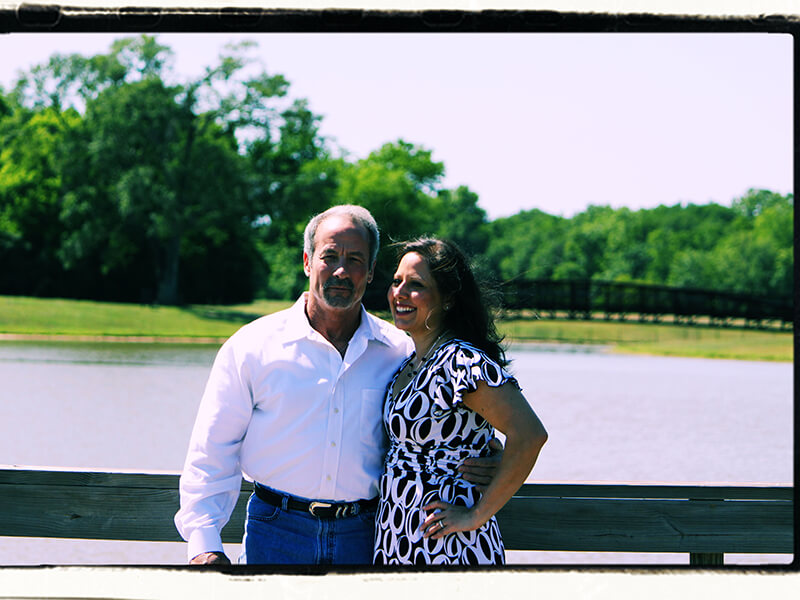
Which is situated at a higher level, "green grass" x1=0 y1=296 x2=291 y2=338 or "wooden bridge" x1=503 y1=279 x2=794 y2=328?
"wooden bridge" x1=503 y1=279 x2=794 y2=328

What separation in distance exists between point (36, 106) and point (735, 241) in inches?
1994

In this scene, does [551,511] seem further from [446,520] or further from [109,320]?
[109,320]

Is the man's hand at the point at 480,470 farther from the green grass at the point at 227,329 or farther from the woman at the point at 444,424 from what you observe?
the green grass at the point at 227,329

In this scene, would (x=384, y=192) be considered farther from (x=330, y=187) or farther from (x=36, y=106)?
(x=36, y=106)

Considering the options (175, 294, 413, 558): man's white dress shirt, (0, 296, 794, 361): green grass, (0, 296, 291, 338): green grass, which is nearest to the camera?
(175, 294, 413, 558): man's white dress shirt

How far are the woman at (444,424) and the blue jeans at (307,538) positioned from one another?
0.30 ft

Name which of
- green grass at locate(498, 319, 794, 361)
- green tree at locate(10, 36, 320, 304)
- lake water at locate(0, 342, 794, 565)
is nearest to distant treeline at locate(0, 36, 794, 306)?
green tree at locate(10, 36, 320, 304)

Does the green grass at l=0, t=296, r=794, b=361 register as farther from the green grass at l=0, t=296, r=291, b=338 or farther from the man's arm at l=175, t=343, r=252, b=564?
the man's arm at l=175, t=343, r=252, b=564

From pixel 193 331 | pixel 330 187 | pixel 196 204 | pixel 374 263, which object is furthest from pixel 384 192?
pixel 374 263

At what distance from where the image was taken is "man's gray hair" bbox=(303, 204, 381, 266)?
2.49 metres

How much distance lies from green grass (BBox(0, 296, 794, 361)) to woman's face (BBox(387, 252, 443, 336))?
1061 inches

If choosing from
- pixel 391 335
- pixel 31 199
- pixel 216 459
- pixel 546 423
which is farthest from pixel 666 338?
pixel 216 459

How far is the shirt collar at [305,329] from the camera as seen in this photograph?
2.51 m

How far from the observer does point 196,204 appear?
43.3m
